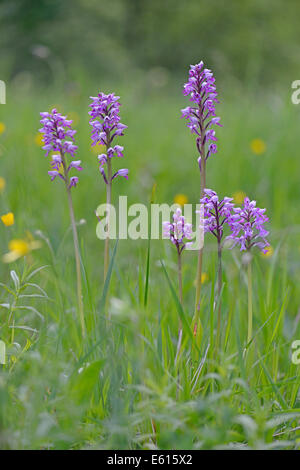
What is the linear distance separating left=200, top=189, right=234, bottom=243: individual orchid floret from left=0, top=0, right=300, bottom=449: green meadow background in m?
0.16

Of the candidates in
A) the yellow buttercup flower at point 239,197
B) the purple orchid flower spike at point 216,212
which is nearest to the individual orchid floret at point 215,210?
the purple orchid flower spike at point 216,212

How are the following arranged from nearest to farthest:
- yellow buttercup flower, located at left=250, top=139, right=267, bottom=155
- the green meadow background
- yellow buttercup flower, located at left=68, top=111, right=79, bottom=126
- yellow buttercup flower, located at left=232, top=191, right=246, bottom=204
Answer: the green meadow background
yellow buttercup flower, located at left=232, top=191, right=246, bottom=204
yellow buttercup flower, located at left=250, top=139, right=267, bottom=155
yellow buttercup flower, located at left=68, top=111, right=79, bottom=126

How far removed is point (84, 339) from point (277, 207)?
2328 mm

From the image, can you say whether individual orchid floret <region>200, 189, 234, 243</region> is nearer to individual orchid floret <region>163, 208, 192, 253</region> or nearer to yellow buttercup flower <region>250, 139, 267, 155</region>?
individual orchid floret <region>163, 208, 192, 253</region>

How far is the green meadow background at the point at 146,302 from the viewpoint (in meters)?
1.32

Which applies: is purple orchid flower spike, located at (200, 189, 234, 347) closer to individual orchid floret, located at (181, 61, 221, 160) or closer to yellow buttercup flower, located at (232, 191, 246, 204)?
individual orchid floret, located at (181, 61, 221, 160)

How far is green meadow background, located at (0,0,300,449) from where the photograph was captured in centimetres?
132

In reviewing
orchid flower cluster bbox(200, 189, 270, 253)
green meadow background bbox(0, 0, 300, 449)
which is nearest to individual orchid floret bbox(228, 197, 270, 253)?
orchid flower cluster bbox(200, 189, 270, 253)

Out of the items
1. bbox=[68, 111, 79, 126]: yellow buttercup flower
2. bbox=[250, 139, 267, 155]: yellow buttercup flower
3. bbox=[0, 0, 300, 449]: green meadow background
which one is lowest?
bbox=[0, 0, 300, 449]: green meadow background

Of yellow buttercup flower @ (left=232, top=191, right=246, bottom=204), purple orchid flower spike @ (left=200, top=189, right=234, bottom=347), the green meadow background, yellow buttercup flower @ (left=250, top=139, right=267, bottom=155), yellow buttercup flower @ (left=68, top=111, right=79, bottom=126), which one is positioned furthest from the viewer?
yellow buttercup flower @ (left=68, top=111, right=79, bottom=126)

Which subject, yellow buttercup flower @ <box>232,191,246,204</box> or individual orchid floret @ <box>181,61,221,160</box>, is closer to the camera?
individual orchid floret @ <box>181,61,221,160</box>

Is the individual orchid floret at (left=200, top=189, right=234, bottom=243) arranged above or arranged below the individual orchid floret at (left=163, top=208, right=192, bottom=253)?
above

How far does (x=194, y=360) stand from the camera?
1.62 m
